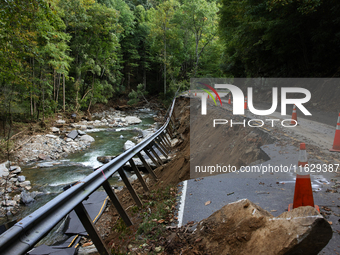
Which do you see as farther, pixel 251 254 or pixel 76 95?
pixel 76 95

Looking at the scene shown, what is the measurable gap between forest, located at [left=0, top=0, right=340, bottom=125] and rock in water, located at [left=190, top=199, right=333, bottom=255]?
867cm

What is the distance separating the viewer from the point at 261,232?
2229 millimetres

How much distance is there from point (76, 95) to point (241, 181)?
26749mm

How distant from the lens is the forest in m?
11.6

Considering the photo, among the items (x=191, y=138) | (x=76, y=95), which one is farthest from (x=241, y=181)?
(x=76, y=95)

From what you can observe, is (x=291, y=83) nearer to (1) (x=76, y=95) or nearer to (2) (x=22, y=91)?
(2) (x=22, y=91)

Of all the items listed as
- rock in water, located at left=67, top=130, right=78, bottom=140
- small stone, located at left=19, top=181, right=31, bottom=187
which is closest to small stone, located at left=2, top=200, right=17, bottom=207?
small stone, located at left=19, top=181, right=31, bottom=187

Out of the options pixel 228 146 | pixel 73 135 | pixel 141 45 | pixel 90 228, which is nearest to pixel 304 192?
pixel 90 228

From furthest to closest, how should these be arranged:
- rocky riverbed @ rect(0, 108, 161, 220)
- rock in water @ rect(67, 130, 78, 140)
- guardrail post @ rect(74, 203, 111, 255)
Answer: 1. rock in water @ rect(67, 130, 78, 140)
2. rocky riverbed @ rect(0, 108, 161, 220)
3. guardrail post @ rect(74, 203, 111, 255)

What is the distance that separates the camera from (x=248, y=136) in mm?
8109

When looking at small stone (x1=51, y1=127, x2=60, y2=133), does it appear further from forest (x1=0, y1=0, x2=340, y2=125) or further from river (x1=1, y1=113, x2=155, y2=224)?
river (x1=1, y1=113, x2=155, y2=224)

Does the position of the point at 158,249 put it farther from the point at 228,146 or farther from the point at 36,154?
the point at 36,154

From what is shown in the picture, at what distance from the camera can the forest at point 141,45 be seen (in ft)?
38.0

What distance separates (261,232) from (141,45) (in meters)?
48.9
